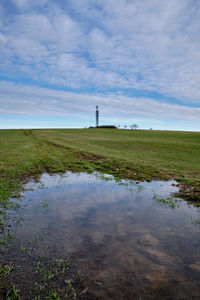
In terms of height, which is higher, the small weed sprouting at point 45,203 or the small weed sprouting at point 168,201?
the small weed sprouting at point 45,203

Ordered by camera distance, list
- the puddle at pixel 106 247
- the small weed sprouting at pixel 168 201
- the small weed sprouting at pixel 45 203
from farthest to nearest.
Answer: the small weed sprouting at pixel 168 201
the small weed sprouting at pixel 45 203
the puddle at pixel 106 247

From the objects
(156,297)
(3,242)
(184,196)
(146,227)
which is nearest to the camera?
(156,297)

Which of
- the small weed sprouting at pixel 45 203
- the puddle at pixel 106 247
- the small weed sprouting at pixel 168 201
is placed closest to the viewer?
the puddle at pixel 106 247

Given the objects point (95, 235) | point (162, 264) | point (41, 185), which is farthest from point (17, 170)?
point (162, 264)

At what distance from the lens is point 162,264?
533cm

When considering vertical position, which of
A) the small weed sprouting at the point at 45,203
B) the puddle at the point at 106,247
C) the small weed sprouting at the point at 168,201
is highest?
the small weed sprouting at the point at 45,203

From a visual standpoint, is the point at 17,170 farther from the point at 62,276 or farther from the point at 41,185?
the point at 62,276

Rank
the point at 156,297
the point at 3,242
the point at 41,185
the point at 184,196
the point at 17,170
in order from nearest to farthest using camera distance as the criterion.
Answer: the point at 156,297 → the point at 3,242 → the point at 184,196 → the point at 41,185 → the point at 17,170

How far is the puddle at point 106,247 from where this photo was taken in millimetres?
4504

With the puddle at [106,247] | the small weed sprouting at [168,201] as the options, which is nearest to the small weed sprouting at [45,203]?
the puddle at [106,247]

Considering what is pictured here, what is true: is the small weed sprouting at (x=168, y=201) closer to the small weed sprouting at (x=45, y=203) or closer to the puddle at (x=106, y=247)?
the puddle at (x=106, y=247)

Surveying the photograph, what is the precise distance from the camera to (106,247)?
6.00 metres

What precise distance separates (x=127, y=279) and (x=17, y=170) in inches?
588

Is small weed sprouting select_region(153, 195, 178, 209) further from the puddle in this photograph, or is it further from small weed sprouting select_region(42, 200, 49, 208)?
small weed sprouting select_region(42, 200, 49, 208)
